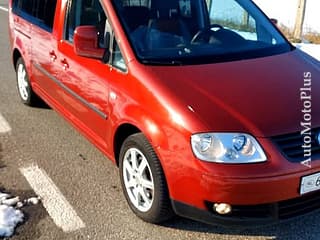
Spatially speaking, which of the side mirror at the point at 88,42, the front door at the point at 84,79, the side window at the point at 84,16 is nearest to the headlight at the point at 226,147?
the front door at the point at 84,79

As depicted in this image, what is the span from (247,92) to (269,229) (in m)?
0.97

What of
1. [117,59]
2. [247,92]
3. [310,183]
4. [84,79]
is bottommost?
[310,183]

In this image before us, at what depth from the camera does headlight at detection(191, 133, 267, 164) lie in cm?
257

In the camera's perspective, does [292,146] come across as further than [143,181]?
No

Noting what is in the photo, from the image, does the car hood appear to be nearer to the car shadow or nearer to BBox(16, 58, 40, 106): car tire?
the car shadow

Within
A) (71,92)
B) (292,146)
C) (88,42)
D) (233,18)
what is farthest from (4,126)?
(292,146)

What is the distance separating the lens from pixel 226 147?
8.46 feet

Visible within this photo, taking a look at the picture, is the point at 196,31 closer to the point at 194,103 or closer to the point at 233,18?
the point at 233,18

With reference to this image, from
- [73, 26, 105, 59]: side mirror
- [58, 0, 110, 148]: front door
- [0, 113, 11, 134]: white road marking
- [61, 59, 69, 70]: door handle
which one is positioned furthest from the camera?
[0, 113, 11, 134]: white road marking

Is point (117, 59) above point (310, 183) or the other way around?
above

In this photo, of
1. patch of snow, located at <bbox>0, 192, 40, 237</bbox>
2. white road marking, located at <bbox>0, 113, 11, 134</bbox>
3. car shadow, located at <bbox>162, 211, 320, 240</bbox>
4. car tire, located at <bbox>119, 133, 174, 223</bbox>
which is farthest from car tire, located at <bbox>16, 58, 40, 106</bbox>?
car shadow, located at <bbox>162, 211, 320, 240</bbox>

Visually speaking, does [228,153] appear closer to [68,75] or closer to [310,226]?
[310,226]

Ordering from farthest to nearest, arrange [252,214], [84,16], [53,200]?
[84,16] → [53,200] → [252,214]

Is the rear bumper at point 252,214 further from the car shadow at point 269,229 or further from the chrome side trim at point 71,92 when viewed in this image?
the chrome side trim at point 71,92
